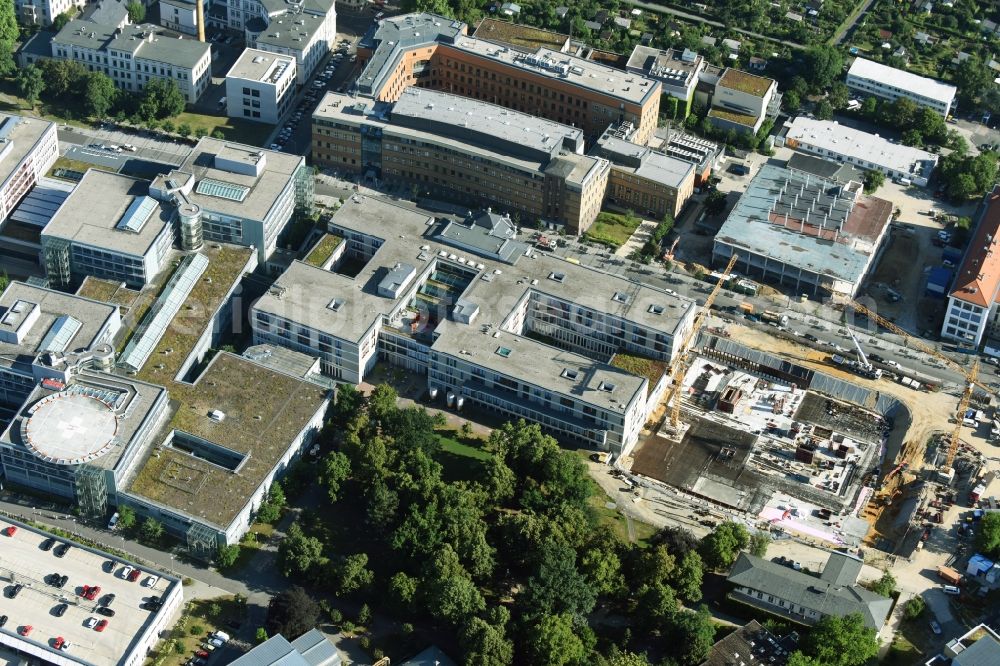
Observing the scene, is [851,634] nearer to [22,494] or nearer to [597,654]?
[597,654]

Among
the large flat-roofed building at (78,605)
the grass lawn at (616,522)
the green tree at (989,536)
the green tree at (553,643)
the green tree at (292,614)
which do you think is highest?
the green tree at (989,536)

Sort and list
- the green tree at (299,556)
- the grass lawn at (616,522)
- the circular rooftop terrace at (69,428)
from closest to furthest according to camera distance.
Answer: the green tree at (299,556) → the circular rooftop terrace at (69,428) → the grass lawn at (616,522)

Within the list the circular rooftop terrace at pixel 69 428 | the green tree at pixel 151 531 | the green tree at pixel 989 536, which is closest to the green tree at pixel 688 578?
the green tree at pixel 989 536

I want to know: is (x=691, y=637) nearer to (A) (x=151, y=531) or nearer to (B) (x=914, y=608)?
(B) (x=914, y=608)

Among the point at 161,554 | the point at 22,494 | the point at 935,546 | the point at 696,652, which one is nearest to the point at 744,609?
the point at 696,652

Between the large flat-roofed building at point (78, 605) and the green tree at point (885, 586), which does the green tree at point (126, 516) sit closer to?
the large flat-roofed building at point (78, 605)

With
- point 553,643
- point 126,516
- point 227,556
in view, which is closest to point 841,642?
point 553,643
